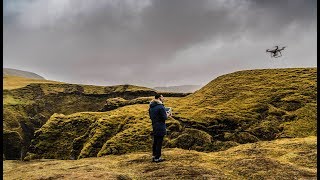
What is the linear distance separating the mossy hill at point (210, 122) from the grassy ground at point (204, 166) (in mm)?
3014

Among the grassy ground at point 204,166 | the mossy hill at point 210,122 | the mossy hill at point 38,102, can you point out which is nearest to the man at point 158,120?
the grassy ground at point 204,166

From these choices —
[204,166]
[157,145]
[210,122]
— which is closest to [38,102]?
[210,122]

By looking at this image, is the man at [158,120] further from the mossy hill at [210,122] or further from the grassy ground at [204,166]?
the mossy hill at [210,122]

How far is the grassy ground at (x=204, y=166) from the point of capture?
66.1 ft

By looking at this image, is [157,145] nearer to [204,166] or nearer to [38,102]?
[204,166]

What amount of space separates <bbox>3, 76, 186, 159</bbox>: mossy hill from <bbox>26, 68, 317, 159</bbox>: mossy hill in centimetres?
2101

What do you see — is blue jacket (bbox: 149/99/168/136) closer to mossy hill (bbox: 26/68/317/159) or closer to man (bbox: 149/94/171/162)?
man (bbox: 149/94/171/162)

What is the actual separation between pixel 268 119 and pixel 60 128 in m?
20.5

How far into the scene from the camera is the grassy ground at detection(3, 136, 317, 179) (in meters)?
20.1

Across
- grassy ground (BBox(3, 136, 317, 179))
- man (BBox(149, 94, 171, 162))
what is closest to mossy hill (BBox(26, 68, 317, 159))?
grassy ground (BBox(3, 136, 317, 179))

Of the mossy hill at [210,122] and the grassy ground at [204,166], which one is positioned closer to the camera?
the grassy ground at [204,166]

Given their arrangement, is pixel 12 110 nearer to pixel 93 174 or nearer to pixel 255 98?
pixel 255 98

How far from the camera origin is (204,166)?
72.4 feet

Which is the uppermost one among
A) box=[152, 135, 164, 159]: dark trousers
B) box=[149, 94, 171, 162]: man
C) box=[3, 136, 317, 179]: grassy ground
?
box=[149, 94, 171, 162]: man
